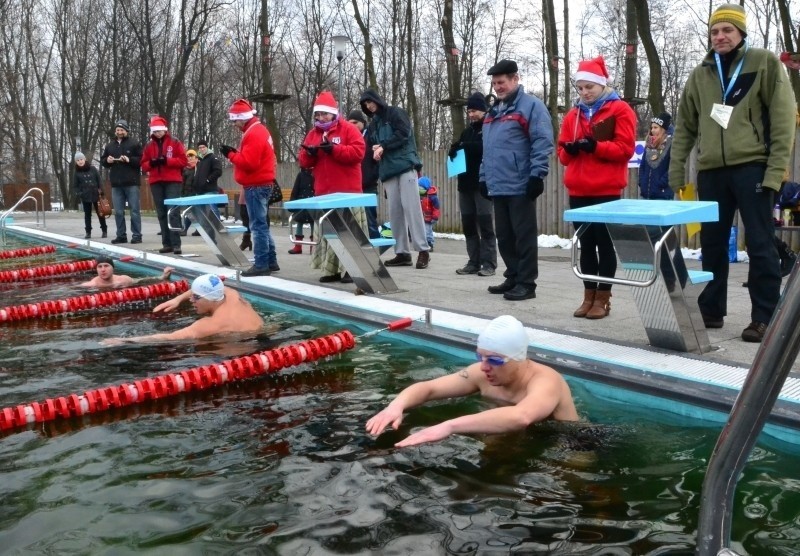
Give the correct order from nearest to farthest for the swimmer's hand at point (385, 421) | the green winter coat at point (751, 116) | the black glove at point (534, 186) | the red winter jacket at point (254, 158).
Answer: the swimmer's hand at point (385, 421) → the green winter coat at point (751, 116) → the black glove at point (534, 186) → the red winter jacket at point (254, 158)

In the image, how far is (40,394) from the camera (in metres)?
4.92

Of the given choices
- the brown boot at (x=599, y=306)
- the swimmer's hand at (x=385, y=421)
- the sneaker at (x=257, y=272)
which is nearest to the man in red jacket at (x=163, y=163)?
the sneaker at (x=257, y=272)

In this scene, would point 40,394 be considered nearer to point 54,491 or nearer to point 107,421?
point 107,421

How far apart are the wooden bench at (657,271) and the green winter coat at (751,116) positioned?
23.2 inches

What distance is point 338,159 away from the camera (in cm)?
891

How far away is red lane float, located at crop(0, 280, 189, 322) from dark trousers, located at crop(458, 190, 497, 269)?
3567 millimetres

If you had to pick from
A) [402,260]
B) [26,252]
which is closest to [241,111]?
[402,260]

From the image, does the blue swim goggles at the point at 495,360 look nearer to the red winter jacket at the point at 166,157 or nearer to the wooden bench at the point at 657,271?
the wooden bench at the point at 657,271

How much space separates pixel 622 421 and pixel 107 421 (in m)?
2.95

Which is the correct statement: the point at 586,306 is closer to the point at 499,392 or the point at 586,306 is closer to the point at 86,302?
the point at 499,392

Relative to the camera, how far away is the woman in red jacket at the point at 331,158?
8.84 metres

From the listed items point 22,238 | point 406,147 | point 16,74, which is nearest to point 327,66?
point 16,74

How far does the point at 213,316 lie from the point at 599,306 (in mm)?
3320

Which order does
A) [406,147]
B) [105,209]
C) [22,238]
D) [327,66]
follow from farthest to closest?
[327,66] < [22,238] < [105,209] < [406,147]
